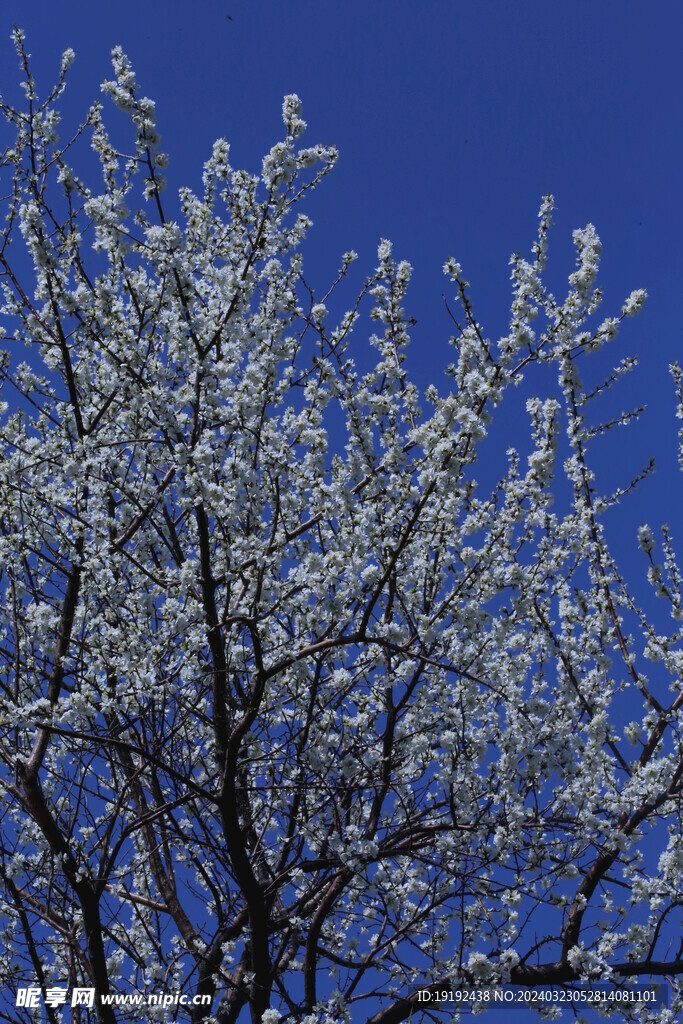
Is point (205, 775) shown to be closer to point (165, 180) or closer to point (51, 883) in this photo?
point (51, 883)

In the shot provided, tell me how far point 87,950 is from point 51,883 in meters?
0.45

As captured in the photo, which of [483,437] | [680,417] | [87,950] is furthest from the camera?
[680,417]

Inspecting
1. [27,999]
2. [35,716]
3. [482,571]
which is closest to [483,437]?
[482,571]

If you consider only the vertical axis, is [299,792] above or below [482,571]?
below

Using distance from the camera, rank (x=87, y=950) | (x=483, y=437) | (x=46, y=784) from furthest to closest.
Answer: (x=46, y=784) < (x=87, y=950) < (x=483, y=437)

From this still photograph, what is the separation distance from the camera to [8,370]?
22.1 feet

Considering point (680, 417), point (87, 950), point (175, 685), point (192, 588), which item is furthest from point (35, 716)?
point (680, 417)

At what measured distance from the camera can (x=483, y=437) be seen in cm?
509

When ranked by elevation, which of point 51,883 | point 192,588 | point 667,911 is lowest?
point 667,911

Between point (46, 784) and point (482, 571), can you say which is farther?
point (46, 784)

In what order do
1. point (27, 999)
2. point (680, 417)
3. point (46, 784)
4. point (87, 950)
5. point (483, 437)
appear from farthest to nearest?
point (680, 417), point (46, 784), point (27, 999), point (87, 950), point (483, 437)

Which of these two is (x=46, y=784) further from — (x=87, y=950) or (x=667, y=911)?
(x=667, y=911)

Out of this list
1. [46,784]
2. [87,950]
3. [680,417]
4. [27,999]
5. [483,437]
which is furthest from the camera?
[680,417]

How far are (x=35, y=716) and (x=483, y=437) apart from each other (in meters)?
2.87
